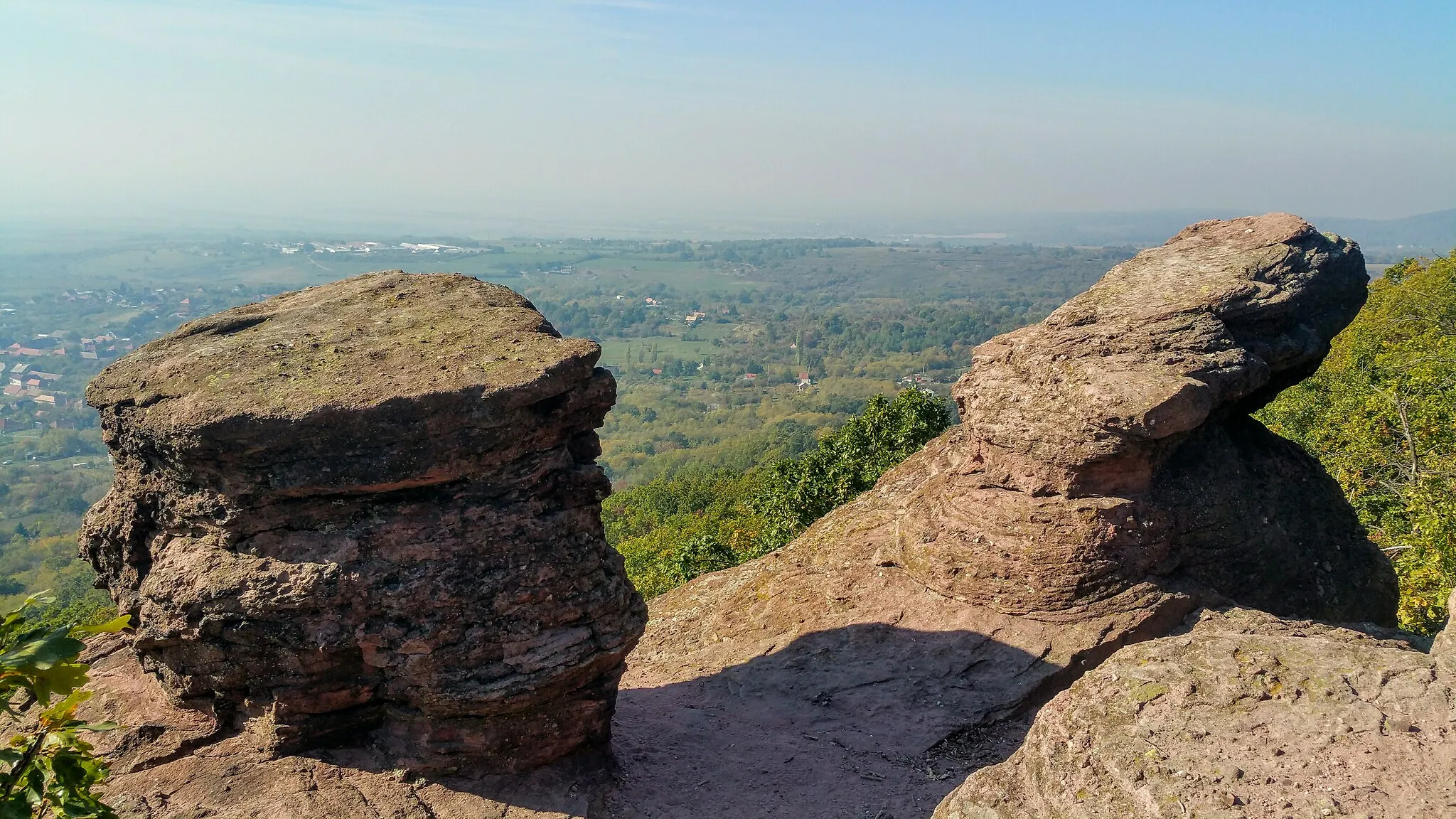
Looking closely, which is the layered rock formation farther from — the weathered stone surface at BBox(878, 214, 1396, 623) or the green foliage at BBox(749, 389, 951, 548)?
the green foliage at BBox(749, 389, 951, 548)

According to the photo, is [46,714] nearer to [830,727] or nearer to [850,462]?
[830,727]

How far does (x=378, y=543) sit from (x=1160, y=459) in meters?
11.9

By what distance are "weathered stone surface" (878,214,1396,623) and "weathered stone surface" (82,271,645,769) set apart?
22.5ft

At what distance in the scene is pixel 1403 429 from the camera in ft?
73.4

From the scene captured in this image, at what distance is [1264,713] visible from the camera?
22.0 feet

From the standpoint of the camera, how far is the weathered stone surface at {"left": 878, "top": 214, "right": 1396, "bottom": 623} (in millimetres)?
13898

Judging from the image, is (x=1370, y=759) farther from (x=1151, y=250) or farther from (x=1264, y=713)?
(x=1151, y=250)

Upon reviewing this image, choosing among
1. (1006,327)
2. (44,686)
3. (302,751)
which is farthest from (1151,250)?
(1006,327)

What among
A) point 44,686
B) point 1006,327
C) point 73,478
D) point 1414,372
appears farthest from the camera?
point 1006,327

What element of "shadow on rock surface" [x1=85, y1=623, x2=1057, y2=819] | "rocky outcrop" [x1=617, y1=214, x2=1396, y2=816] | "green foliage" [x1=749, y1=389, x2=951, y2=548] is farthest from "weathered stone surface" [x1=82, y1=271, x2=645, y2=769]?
"green foliage" [x1=749, y1=389, x2=951, y2=548]

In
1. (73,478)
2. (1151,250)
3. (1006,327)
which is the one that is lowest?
(73,478)

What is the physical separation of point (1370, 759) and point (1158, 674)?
1.58 metres

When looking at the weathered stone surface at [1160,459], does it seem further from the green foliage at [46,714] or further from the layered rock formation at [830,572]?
the green foliage at [46,714]

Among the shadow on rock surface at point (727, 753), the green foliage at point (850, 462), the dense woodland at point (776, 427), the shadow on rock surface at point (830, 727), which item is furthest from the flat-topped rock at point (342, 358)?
the green foliage at point (850, 462)
